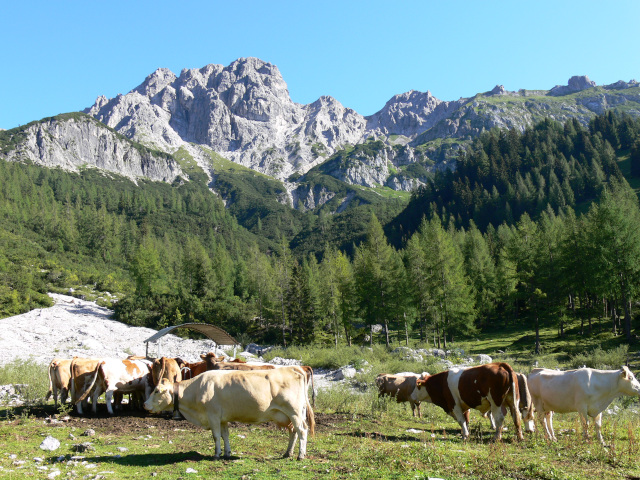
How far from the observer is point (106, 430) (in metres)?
10.2

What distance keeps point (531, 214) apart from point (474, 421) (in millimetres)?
101635

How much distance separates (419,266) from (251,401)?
120 ft

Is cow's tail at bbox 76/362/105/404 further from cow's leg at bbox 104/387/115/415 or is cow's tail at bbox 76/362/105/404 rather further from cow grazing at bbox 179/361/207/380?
cow grazing at bbox 179/361/207/380

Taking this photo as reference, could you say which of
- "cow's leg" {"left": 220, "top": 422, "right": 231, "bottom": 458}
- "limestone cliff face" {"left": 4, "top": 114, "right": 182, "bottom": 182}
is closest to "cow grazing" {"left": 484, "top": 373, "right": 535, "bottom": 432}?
"cow's leg" {"left": 220, "top": 422, "right": 231, "bottom": 458}

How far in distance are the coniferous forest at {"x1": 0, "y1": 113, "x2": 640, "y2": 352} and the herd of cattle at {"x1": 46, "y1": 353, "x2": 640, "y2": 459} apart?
2865 centimetres

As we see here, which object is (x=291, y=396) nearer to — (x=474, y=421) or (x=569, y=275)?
(x=474, y=421)

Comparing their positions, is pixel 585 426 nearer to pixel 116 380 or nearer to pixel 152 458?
pixel 152 458

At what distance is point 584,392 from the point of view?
9578 mm

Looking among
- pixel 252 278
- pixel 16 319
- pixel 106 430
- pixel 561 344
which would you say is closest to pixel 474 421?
pixel 106 430

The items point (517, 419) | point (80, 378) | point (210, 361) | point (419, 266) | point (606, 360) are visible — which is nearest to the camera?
point (517, 419)

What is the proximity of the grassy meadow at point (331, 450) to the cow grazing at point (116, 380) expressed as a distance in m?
0.78

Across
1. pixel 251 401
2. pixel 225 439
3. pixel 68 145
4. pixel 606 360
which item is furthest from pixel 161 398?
pixel 68 145

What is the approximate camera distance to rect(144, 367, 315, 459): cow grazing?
7875 millimetres

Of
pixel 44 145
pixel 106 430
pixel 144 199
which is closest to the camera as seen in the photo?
pixel 106 430
